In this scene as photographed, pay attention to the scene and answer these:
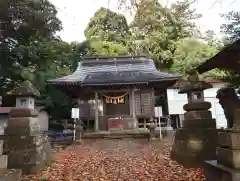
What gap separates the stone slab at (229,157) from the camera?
3529 millimetres

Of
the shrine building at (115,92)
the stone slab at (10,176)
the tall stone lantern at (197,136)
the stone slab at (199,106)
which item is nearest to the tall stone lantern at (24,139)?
the stone slab at (10,176)

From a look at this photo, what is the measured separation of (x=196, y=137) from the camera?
22.1 ft

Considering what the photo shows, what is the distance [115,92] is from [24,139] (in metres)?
10.8

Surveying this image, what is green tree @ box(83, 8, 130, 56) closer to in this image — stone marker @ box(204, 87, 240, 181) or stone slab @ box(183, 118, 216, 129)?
stone slab @ box(183, 118, 216, 129)

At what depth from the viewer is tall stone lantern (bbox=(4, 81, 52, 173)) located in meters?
6.49

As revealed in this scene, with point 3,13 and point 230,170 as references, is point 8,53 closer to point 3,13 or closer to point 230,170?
point 3,13

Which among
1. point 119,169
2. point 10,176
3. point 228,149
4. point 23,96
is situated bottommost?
point 119,169

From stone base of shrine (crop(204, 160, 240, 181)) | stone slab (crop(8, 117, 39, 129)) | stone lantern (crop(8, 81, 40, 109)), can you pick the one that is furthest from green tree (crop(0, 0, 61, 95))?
stone base of shrine (crop(204, 160, 240, 181))

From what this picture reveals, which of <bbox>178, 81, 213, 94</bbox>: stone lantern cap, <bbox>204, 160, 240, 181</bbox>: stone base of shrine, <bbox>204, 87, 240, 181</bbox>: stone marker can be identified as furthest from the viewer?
<bbox>178, 81, 213, 94</bbox>: stone lantern cap

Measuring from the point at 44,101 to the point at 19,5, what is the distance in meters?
8.19

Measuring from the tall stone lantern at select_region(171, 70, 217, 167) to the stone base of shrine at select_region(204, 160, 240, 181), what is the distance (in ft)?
7.20

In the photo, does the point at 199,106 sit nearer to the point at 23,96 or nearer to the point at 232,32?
the point at 232,32

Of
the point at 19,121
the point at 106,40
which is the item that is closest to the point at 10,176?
the point at 19,121

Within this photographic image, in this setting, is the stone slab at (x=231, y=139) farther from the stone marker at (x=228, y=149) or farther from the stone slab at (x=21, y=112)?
the stone slab at (x=21, y=112)
